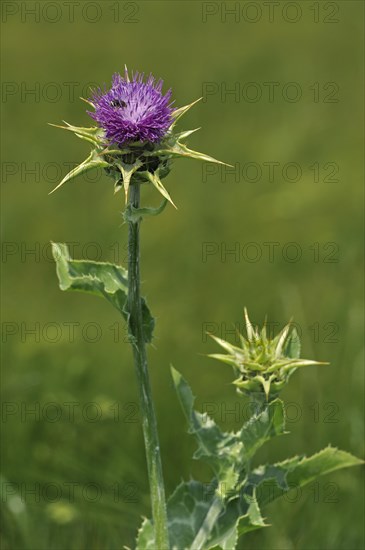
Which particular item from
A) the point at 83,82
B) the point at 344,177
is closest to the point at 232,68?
the point at 83,82

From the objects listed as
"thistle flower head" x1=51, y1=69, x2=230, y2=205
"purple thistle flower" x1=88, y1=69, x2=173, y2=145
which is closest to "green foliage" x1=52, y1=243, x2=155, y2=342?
"thistle flower head" x1=51, y1=69, x2=230, y2=205

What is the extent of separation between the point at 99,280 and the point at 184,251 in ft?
15.1

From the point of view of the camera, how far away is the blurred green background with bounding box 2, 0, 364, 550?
17.4ft

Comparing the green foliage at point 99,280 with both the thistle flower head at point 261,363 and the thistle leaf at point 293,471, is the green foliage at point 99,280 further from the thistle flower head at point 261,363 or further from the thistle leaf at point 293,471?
the thistle leaf at point 293,471

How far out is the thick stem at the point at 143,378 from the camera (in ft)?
11.7

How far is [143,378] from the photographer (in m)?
3.69

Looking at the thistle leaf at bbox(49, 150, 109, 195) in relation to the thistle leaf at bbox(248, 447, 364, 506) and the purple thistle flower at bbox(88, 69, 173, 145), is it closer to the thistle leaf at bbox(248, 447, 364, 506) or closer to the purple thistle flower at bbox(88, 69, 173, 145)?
the purple thistle flower at bbox(88, 69, 173, 145)

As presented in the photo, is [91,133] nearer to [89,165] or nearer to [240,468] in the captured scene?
[89,165]

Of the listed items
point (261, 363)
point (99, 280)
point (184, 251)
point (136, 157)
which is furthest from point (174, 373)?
point (184, 251)

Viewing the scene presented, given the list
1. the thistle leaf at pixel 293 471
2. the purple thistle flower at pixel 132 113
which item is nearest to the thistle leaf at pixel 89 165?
the purple thistle flower at pixel 132 113

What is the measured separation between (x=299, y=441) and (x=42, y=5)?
420 inches

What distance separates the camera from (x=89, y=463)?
5422 millimetres

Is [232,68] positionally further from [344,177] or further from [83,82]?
[344,177]

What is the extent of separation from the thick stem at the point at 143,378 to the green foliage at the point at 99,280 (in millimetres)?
48
